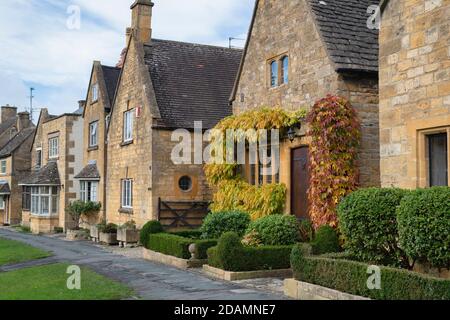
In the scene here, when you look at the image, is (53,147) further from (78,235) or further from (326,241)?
(326,241)

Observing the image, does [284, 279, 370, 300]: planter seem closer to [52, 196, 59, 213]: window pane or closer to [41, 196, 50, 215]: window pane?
[52, 196, 59, 213]: window pane

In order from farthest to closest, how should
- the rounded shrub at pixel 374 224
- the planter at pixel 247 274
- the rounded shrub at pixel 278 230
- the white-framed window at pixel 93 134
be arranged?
1. the white-framed window at pixel 93 134
2. the rounded shrub at pixel 278 230
3. the planter at pixel 247 274
4. the rounded shrub at pixel 374 224

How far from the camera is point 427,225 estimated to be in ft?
33.0

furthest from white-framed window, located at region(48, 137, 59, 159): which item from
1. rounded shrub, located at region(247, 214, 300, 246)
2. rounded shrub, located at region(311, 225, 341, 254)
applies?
rounded shrub, located at region(311, 225, 341, 254)

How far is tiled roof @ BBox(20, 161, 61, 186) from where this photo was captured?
35719 millimetres

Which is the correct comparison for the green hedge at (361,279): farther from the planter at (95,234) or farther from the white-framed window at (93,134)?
the white-framed window at (93,134)

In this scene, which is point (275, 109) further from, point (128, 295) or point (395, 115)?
point (128, 295)

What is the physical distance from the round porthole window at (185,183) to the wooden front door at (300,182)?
7857mm

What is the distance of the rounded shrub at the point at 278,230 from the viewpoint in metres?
16.4

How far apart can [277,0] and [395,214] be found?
1074cm

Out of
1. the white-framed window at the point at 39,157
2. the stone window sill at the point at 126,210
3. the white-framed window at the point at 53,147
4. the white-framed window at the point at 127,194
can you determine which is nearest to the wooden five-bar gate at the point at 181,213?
the stone window sill at the point at 126,210

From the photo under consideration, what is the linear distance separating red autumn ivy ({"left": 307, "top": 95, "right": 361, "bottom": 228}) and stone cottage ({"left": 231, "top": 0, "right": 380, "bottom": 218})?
1.86 ft

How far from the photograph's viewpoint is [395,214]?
11.4 meters
